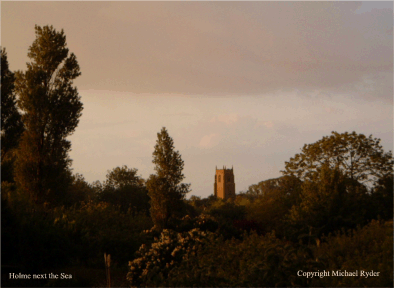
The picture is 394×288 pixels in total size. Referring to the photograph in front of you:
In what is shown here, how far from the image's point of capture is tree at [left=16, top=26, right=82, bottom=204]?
56.3 ft

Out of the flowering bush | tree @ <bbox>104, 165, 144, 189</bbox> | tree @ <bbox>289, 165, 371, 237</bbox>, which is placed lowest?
the flowering bush

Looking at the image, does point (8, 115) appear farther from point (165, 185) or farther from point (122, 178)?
point (122, 178)

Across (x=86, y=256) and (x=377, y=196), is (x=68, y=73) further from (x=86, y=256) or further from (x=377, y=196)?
(x=377, y=196)

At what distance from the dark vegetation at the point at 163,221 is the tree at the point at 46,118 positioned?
51 millimetres

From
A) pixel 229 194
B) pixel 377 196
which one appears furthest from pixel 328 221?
pixel 229 194

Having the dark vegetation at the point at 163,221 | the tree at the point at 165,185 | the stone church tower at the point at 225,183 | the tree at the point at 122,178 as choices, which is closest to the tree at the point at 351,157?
the dark vegetation at the point at 163,221

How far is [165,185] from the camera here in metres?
21.7

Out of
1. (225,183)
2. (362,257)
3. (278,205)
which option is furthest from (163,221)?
(225,183)

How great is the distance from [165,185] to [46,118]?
789 centimetres

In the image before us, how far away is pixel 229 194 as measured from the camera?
114250 mm

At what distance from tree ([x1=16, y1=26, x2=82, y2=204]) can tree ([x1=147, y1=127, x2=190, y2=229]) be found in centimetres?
565

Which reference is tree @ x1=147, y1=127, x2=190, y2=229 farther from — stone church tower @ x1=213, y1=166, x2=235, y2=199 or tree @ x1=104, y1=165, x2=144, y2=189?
stone church tower @ x1=213, y1=166, x2=235, y2=199

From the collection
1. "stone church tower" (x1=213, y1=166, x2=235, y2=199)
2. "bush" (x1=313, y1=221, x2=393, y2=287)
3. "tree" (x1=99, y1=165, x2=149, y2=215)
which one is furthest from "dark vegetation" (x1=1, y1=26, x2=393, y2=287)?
"stone church tower" (x1=213, y1=166, x2=235, y2=199)

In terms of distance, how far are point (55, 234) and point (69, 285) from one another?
287 centimetres
